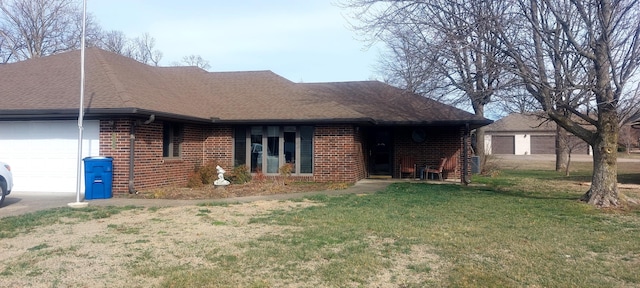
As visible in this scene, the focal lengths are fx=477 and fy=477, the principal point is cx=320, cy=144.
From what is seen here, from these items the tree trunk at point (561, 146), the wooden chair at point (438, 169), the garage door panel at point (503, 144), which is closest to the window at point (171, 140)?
the wooden chair at point (438, 169)

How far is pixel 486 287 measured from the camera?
5203 mm

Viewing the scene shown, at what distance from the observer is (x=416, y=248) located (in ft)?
23.0

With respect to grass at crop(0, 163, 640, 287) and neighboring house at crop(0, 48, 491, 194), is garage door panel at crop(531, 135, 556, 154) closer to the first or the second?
neighboring house at crop(0, 48, 491, 194)

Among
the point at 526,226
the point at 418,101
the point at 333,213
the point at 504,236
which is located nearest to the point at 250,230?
the point at 333,213

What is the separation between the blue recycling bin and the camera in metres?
12.5

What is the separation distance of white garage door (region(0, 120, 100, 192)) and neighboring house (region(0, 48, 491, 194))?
0.03 metres

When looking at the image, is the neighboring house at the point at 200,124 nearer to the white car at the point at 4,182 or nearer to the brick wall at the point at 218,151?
the brick wall at the point at 218,151

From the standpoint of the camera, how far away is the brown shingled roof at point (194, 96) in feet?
45.7

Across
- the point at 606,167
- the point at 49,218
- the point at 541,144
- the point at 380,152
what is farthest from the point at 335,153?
the point at 541,144

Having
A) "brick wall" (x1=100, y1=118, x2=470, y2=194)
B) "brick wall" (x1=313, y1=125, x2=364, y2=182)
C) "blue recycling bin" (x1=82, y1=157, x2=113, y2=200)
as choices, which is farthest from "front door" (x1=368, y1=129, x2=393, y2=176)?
"blue recycling bin" (x1=82, y1=157, x2=113, y2=200)

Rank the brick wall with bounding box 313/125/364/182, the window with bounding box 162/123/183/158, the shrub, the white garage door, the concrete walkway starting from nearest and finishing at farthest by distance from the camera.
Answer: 1. the concrete walkway
2. the white garage door
3. the window with bounding box 162/123/183/158
4. the shrub
5. the brick wall with bounding box 313/125/364/182

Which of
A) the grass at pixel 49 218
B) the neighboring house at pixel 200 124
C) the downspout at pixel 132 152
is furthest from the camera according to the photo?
the neighboring house at pixel 200 124

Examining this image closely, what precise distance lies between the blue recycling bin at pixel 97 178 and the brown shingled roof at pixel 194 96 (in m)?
1.35

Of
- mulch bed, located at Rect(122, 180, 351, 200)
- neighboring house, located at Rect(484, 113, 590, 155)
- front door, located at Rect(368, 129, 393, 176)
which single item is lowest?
mulch bed, located at Rect(122, 180, 351, 200)
